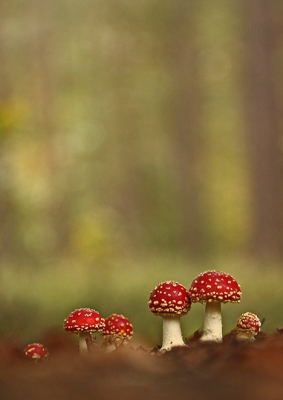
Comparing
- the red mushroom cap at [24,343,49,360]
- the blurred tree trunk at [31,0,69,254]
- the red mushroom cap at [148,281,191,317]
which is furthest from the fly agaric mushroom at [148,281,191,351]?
the blurred tree trunk at [31,0,69,254]

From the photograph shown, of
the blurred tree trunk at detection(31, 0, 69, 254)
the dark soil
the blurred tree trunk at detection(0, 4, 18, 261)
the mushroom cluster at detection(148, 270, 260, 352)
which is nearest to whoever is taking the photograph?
the dark soil

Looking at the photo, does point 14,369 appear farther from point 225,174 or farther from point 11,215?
point 225,174

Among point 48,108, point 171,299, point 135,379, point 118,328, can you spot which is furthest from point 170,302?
point 48,108

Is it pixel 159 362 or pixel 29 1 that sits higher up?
pixel 29 1

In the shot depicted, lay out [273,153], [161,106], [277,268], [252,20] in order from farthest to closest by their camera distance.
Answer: [161,106], [252,20], [273,153], [277,268]

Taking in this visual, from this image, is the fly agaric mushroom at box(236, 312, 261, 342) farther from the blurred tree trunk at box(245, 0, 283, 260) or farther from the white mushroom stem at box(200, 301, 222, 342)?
the blurred tree trunk at box(245, 0, 283, 260)

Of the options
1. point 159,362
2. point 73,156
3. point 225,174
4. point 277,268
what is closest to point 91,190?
point 73,156

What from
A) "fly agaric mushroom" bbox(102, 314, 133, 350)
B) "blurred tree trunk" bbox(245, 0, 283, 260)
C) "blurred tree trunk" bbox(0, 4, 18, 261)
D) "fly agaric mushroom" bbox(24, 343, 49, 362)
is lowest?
"fly agaric mushroom" bbox(24, 343, 49, 362)
